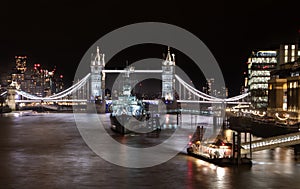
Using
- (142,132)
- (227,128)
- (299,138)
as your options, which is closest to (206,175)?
(299,138)

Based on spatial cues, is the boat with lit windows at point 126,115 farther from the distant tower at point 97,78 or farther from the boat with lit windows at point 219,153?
the distant tower at point 97,78

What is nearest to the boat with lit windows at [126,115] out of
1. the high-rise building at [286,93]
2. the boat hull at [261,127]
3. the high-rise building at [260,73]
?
the boat hull at [261,127]

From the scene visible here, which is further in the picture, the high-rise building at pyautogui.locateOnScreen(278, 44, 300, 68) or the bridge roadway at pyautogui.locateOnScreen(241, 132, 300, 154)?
the high-rise building at pyautogui.locateOnScreen(278, 44, 300, 68)

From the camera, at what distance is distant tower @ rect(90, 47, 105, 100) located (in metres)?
106

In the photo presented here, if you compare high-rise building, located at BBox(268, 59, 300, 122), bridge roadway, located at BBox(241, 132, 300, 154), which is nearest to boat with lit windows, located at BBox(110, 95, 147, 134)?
high-rise building, located at BBox(268, 59, 300, 122)

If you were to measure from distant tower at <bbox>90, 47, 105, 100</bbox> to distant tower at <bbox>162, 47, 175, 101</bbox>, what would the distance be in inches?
519

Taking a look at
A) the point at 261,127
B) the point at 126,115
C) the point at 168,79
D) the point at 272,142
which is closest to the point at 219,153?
the point at 272,142

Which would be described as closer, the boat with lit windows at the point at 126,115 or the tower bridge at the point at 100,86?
the boat with lit windows at the point at 126,115

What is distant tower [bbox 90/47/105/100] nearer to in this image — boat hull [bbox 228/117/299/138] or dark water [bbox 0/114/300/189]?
boat hull [bbox 228/117/299/138]

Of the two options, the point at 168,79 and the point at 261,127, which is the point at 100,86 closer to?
the point at 168,79

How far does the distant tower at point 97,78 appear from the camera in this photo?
105975 mm

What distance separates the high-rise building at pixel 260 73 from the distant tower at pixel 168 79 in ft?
112

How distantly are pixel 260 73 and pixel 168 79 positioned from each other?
38.7 metres

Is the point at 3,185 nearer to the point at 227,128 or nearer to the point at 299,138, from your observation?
the point at 299,138
